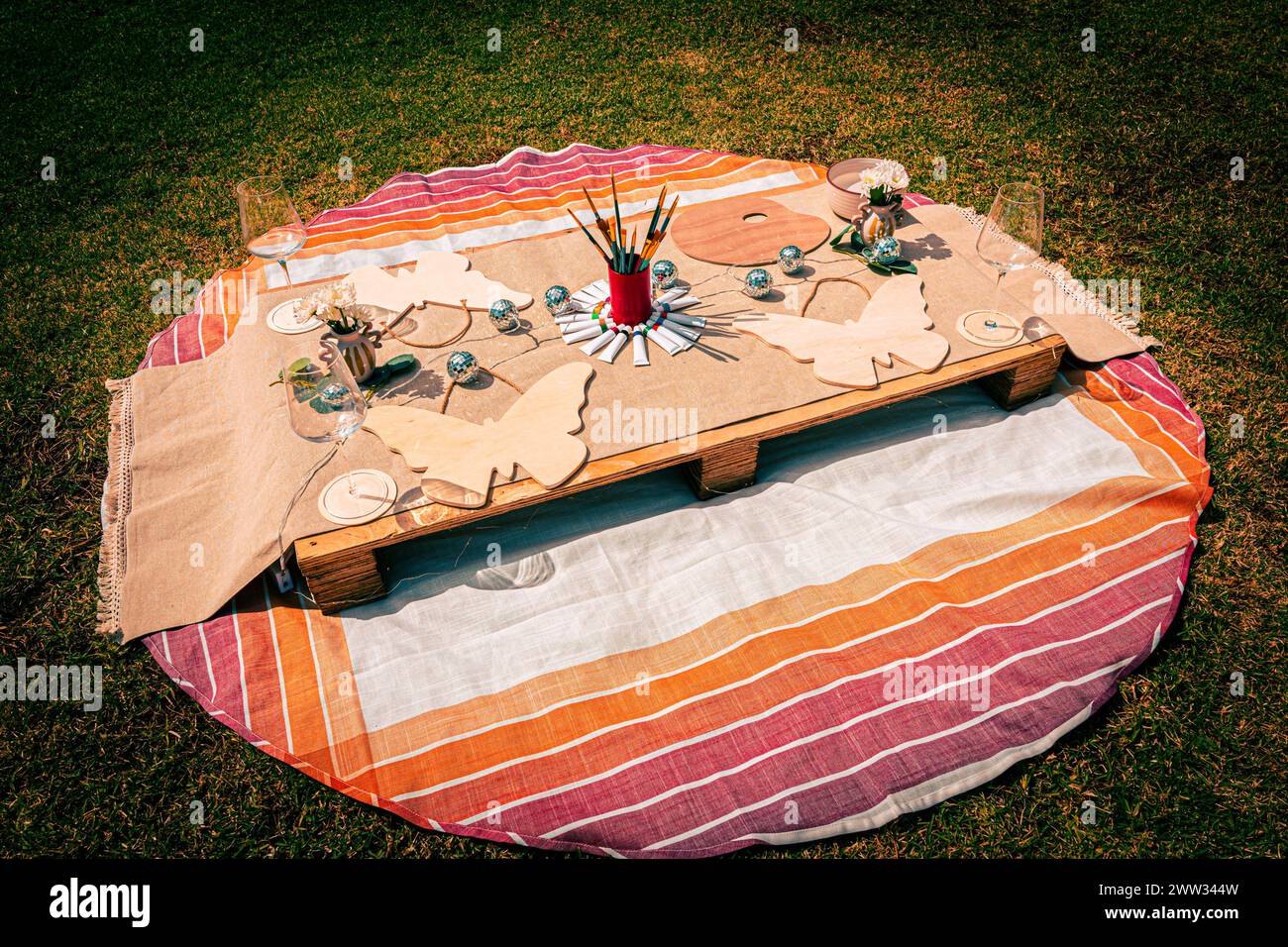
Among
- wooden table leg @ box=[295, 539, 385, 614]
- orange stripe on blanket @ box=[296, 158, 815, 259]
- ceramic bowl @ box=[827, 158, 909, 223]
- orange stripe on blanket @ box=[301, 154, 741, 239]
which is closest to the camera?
wooden table leg @ box=[295, 539, 385, 614]

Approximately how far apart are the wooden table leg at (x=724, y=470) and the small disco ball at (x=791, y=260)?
1.20 metres

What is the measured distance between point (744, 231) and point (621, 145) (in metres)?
2.63

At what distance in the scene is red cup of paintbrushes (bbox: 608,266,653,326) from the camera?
14.0 feet

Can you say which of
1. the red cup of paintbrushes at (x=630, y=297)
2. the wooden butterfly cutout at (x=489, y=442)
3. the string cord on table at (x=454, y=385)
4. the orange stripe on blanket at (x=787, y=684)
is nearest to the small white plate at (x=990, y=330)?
the orange stripe on blanket at (x=787, y=684)

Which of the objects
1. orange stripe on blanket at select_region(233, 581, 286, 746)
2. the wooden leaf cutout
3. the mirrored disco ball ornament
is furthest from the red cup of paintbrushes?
orange stripe on blanket at select_region(233, 581, 286, 746)

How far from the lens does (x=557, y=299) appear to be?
4.53 meters

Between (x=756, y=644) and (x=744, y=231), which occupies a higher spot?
(x=744, y=231)

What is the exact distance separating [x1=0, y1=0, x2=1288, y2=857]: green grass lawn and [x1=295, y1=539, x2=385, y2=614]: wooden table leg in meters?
0.69

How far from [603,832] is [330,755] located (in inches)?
46.6

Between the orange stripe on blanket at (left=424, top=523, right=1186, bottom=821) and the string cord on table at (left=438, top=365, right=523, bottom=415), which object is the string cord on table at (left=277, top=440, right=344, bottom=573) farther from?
the orange stripe on blanket at (left=424, top=523, right=1186, bottom=821)

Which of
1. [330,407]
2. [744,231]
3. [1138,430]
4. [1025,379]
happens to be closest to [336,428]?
[330,407]

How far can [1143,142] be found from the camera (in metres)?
7.01

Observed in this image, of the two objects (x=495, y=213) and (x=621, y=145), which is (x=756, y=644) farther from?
(x=621, y=145)
